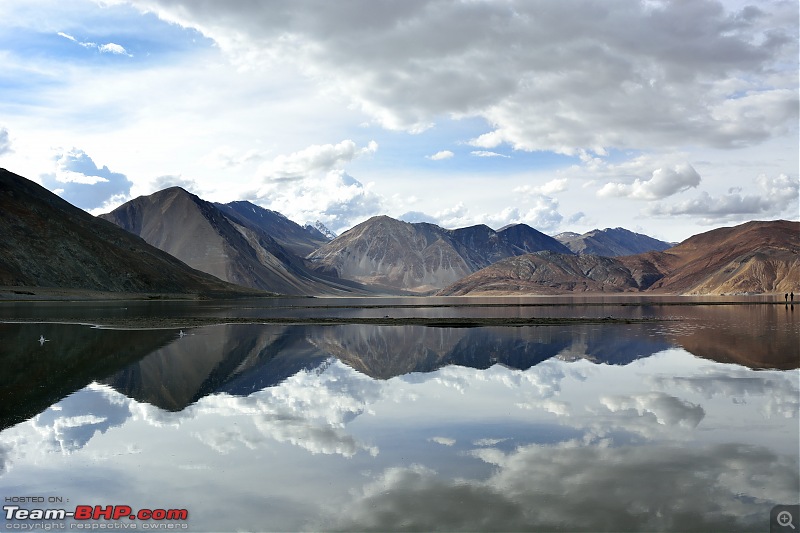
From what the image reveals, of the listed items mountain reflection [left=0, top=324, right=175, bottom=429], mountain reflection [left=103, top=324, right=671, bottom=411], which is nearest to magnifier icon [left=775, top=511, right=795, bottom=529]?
mountain reflection [left=103, top=324, right=671, bottom=411]

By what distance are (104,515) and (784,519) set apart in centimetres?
1508

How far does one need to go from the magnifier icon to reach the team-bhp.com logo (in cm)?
1280

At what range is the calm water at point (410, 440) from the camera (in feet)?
45.0

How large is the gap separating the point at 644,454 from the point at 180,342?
43543 mm

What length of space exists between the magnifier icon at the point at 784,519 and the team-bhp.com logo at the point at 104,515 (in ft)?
42.0

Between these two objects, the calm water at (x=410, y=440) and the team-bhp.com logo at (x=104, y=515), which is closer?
the team-bhp.com logo at (x=104, y=515)

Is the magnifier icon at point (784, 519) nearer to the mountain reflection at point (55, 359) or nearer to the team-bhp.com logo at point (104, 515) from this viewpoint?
the team-bhp.com logo at point (104, 515)

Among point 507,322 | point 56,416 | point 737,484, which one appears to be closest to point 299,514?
point 737,484

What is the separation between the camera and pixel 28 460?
17.5 m

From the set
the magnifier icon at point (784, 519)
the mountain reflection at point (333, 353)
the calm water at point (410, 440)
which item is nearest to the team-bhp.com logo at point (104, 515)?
the calm water at point (410, 440)

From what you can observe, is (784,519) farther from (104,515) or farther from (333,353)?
(333,353)

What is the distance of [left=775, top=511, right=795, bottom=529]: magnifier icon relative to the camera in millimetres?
12680

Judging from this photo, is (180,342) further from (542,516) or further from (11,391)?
(542,516)

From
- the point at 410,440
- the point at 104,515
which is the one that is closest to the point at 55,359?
the point at 410,440
